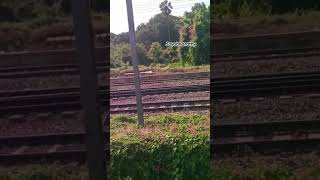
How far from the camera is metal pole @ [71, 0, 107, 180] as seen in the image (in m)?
2.19

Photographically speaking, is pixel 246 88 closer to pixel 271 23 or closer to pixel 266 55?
pixel 266 55

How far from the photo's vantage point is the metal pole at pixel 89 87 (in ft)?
7.18

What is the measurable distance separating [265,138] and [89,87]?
2.12 metres

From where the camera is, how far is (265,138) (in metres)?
3.78

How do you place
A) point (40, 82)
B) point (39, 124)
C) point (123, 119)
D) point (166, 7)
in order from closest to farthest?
1. point (166, 7)
2. point (123, 119)
3. point (39, 124)
4. point (40, 82)

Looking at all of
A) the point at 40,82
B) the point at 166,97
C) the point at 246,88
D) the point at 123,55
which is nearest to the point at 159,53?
the point at 123,55

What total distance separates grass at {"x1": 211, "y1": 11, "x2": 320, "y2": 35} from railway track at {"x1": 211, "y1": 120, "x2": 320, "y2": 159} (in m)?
0.88

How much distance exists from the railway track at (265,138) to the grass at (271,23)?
0.88 m

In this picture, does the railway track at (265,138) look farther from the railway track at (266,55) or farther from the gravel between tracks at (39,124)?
the gravel between tracks at (39,124)

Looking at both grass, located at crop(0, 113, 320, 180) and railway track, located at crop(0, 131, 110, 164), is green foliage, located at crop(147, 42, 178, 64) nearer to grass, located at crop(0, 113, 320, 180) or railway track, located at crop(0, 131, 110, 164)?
grass, located at crop(0, 113, 320, 180)

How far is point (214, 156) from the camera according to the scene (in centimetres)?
379

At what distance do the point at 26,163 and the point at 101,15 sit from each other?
1.67 m

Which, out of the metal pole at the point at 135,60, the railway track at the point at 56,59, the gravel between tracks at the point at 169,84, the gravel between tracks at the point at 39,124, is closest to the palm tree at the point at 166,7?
the metal pole at the point at 135,60

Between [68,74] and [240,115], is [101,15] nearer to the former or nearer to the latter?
[68,74]
